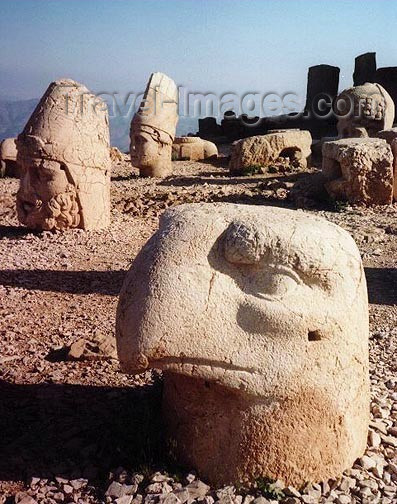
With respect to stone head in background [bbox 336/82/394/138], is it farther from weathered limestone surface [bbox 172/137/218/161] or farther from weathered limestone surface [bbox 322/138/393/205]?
weathered limestone surface [bbox 322/138/393/205]

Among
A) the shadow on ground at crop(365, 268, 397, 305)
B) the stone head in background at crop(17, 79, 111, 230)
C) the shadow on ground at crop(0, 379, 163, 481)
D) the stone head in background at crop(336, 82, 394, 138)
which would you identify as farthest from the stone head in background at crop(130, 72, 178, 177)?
the shadow on ground at crop(0, 379, 163, 481)

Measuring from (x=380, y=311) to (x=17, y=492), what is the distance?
130 inches

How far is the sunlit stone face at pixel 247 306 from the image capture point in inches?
91.5

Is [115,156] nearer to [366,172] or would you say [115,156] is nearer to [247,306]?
[366,172]

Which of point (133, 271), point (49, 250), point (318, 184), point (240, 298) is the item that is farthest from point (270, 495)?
point (318, 184)

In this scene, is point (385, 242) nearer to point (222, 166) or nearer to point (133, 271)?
point (133, 271)

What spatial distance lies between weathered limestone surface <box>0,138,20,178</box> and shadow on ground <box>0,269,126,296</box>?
642cm

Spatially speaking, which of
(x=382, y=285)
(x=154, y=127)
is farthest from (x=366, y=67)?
(x=382, y=285)

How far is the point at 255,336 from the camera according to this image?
2346 millimetres

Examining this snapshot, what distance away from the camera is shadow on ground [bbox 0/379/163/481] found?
2725 mm

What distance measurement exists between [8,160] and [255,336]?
10.5 m

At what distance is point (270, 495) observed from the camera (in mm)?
2424

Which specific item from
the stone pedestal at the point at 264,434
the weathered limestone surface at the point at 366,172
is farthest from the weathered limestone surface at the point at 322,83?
the stone pedestal at the point at 264,434

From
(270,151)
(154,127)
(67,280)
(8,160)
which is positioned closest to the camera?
(67,280)
